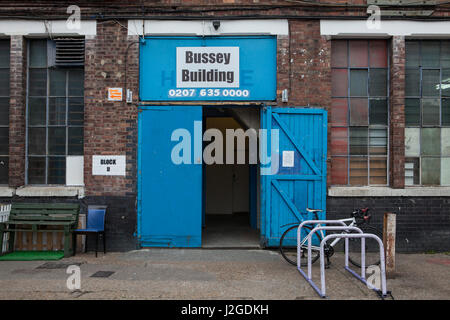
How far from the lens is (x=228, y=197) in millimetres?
12477

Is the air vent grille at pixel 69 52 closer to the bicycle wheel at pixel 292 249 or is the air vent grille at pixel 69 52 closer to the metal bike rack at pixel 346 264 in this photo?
the bicycle wheel at pixel 292 249

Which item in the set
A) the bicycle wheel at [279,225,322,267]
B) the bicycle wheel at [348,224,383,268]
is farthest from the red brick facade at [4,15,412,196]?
the bicycle wheel at [279,225,322,267]

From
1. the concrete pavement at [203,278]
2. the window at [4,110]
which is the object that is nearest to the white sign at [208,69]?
the concrete pavement at [203,278]

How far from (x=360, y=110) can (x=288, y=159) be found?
1.97m

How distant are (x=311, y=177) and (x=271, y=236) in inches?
58.3

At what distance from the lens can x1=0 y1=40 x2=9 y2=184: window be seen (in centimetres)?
775

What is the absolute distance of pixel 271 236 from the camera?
24.4ft

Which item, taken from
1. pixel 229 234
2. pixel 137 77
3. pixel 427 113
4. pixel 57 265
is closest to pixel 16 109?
pixel 137 77

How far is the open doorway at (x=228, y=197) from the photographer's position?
8.84 meters

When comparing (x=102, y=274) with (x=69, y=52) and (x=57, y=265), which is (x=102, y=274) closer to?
(x=57, y=265)

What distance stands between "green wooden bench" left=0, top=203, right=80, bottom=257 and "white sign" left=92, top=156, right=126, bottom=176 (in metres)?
0.84

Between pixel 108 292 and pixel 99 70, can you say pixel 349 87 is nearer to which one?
pixel 99 70

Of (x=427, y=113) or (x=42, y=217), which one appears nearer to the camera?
(x=42, y=217)

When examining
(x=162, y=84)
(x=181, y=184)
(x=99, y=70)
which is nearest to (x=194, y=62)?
(x=162, y=84)
